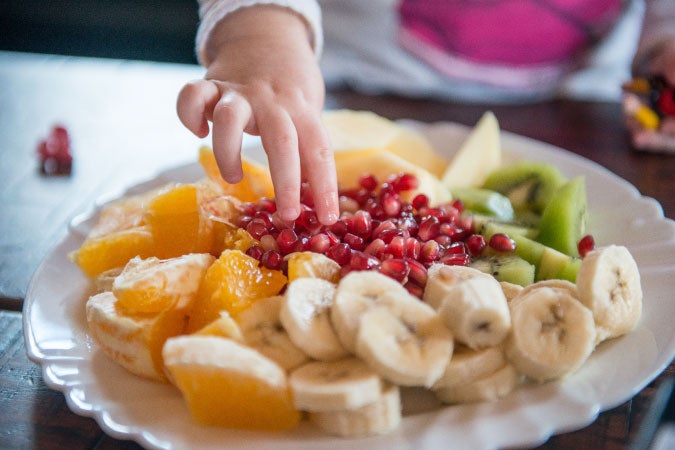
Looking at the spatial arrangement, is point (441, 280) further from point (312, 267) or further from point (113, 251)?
point (113, 251)

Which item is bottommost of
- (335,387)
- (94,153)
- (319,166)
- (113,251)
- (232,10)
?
(94,153)

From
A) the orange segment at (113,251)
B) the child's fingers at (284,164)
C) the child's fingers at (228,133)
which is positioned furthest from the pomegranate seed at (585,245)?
the orange segment at (113,251)

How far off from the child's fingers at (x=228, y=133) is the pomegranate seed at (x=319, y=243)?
0.18 m

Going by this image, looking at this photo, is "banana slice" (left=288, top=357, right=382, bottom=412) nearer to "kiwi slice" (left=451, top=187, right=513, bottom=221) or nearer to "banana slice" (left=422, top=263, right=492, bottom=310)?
"banana slice" (left=422, top=263, right=492, bottom=310)

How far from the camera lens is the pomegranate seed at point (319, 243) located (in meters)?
1.23

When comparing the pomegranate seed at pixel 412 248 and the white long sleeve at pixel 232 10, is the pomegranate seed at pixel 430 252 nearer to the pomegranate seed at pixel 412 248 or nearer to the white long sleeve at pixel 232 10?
the pomegranate seed at pixel 412 248

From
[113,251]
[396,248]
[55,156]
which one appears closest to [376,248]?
[396,248]

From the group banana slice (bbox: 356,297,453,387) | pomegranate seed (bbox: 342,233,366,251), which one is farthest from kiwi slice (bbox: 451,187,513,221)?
banana slice (bbox: 356,297,453,387)

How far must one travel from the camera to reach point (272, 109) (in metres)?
1.22

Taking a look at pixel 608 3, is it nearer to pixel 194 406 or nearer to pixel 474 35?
pixel 474 35

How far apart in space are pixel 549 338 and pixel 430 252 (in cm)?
33

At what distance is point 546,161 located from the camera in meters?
1.69

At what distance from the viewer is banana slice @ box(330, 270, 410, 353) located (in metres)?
0.97

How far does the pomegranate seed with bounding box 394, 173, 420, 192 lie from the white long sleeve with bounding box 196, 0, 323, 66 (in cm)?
39
